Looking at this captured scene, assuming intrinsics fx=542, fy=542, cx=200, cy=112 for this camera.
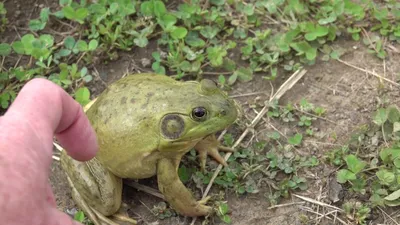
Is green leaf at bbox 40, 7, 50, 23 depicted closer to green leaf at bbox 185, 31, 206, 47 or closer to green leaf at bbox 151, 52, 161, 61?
green leaf at bbox 151, 52, 161, 61

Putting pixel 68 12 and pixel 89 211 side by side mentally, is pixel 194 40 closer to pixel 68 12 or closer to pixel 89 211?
pixel 68 12

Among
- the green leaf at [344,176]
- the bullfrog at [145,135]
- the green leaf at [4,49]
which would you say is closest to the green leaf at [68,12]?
the green leaf at [4,49]

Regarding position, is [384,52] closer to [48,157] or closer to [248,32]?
[248,32]

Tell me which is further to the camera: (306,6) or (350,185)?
(306,6)

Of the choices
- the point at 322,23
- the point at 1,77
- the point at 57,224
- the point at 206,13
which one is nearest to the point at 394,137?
the point at 322,23

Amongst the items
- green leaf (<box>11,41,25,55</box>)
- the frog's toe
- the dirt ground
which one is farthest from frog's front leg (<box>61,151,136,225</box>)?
green leaf (<box>11,41,25,55</box>)

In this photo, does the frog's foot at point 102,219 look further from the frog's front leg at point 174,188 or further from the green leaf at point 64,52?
A: the green leaf at point 64,52
